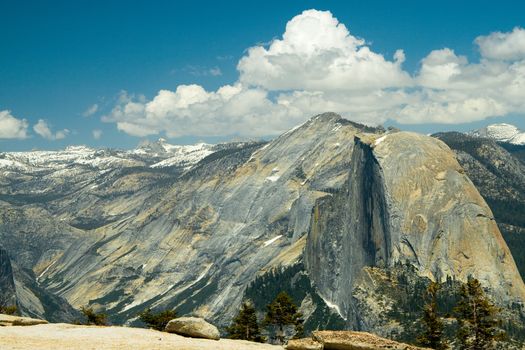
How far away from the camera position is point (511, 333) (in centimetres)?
19562

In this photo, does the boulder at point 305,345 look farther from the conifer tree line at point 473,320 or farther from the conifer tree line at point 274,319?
the conifer tree line at point 274,319

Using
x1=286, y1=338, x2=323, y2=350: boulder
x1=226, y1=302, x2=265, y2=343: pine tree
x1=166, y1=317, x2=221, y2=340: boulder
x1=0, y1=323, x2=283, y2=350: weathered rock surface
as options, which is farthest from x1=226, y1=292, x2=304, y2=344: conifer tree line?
x1=286, y1=338, x2=323, y2=350: boulder

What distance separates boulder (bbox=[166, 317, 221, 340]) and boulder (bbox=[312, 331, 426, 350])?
411 inches

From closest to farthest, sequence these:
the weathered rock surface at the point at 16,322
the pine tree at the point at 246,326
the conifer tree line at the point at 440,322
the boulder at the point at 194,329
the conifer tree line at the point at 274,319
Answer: the boulder at the point at 194,329, the weathered rock surface at the point at 16,322, the conifer tree line at the point at 440,322, the conifer tree line at the point at 274,319, the pine tree at the point at 246,326

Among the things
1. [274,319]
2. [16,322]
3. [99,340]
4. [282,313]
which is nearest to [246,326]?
[274,319]

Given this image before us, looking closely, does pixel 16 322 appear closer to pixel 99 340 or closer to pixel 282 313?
pixel 99 340

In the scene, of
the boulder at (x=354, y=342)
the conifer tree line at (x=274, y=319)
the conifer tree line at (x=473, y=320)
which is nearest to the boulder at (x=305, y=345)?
the boulder at (x=354, y=342)

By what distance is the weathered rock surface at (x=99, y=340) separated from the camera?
135 feet

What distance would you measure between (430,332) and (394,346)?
135 feet

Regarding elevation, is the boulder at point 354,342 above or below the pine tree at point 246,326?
above

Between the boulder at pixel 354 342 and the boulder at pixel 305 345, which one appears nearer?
the boulder at pixel 354 342

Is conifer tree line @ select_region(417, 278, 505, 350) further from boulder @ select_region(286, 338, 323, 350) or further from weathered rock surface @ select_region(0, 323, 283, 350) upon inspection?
weathered rock surface @ select_region(0, 323, 283, 350)

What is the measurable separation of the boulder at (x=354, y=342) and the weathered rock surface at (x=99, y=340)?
15.6ft

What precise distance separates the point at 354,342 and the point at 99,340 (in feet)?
65.2
